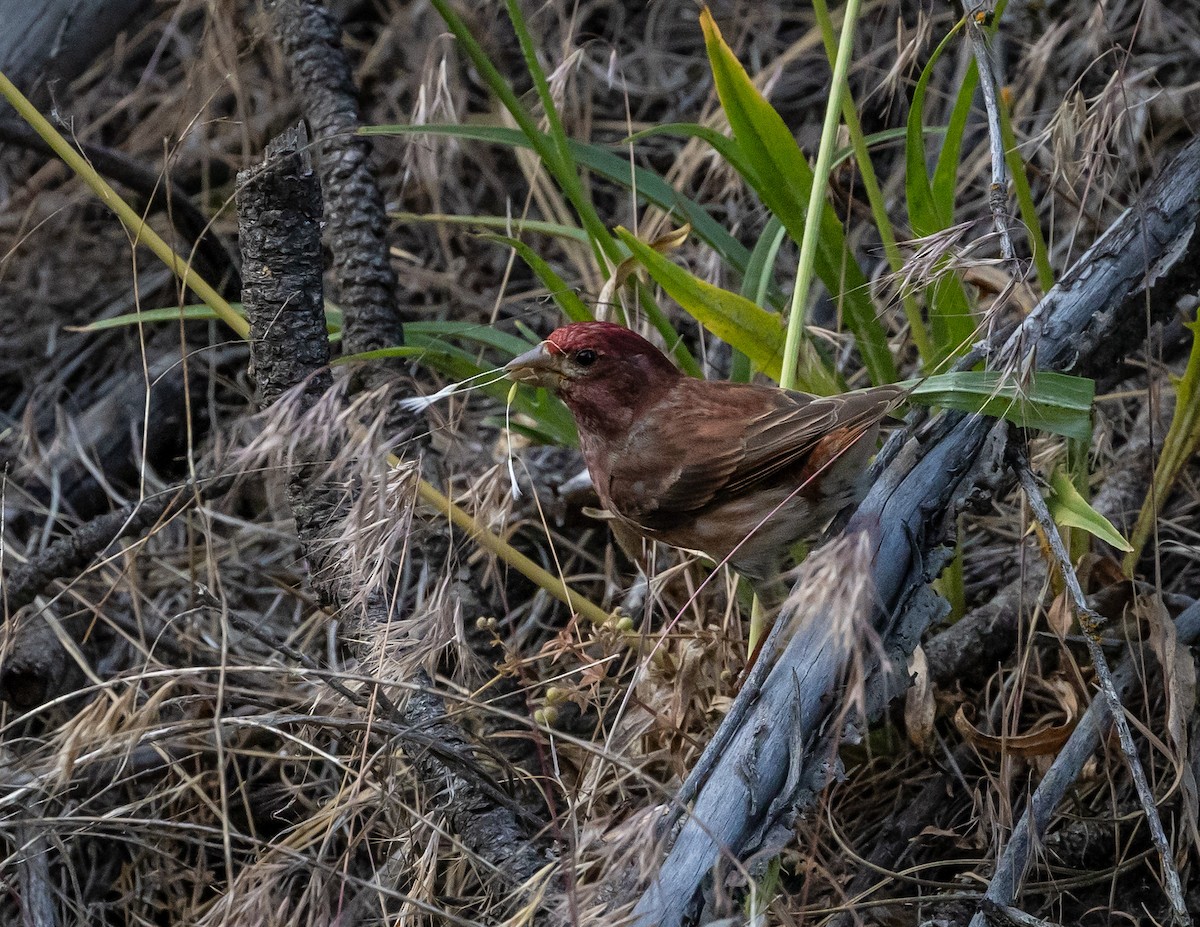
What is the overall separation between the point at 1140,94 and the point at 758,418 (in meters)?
1.61

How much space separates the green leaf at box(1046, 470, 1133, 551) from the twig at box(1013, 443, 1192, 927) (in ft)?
0.15

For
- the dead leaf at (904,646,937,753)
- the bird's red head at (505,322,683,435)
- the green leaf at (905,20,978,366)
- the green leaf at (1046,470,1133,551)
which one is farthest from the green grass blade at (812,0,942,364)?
the dead leaf at (904,646,937,753)

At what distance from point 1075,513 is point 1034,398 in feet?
0.93

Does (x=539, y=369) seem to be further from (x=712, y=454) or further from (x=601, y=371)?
(x=712, y=454)

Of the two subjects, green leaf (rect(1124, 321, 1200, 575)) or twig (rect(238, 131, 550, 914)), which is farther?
green leaf (rect(1124, 321, 1200, 575))

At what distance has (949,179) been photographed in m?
2.66

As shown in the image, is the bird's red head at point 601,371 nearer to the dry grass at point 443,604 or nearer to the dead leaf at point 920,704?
the dry grass at point 443,604

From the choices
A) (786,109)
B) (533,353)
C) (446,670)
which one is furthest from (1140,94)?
(446,670)

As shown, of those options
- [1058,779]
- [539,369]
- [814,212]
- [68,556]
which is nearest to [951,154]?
[814,212]

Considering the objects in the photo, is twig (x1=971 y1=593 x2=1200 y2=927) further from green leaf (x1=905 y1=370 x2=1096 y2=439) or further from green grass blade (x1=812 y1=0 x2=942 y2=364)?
green grass blade (x1=812 y1=0 x2=942 y2=364)

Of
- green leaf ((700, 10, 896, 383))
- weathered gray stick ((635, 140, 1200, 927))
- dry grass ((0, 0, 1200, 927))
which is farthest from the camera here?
green leaf ((700, 10, 896, 383))

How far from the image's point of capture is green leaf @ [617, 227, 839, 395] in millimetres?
2582

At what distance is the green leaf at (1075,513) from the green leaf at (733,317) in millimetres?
617

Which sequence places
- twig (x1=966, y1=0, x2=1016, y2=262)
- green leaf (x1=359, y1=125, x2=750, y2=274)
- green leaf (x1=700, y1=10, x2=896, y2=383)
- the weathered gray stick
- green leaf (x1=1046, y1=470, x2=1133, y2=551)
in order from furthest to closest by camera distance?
green leaf (x1=359, y1=125, x2=750, y2=274) < green leaf (x1=700, y1=10, x2=896, y2=383) < twig (x1=966, y1=0, x2=1016, y2=262) < green leaf (x1=1046, y1=470, x2=1133, y2=551) < the weathered gray stick
